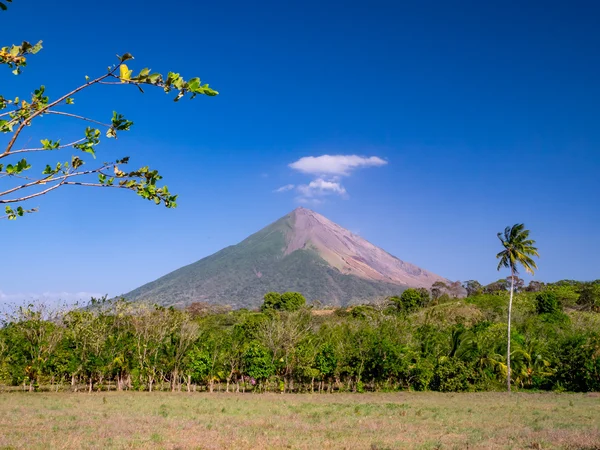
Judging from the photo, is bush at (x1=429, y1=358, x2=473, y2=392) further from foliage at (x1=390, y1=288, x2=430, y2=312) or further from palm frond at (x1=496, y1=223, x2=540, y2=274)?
foliage at (x1=390, y1=288, x2=430, y2=312)

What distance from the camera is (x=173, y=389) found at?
3688cm

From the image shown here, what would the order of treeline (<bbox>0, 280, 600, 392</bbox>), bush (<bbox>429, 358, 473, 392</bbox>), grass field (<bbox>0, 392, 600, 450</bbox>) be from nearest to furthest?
grass field (<bbox>0, 392, 600, 450</bbox>) < treeline (<bbox>0, 280, 600, 392</bbox>) < bush (<bbox>429, 358, 473, 392</bbox>)

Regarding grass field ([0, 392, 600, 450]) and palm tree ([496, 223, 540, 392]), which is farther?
palm tree ([496, 223, 540, 392])

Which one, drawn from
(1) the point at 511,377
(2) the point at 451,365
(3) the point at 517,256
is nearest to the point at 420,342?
(2) the point at 451,365

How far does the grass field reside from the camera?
1488 centimetres

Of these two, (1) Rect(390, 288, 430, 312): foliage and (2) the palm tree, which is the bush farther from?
(1) Rect(390, 288, 430, 312): foliage

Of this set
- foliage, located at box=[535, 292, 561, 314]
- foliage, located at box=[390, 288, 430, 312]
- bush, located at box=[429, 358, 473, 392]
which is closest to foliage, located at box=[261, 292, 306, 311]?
foliage, located at box=[390, 288, 430, 312]

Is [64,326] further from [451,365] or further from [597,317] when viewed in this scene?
[597,317]

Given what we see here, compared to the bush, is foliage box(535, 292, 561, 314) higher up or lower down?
higher up

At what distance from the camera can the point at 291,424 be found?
18938 millimetres

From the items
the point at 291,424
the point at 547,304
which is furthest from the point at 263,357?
the point at 547,304

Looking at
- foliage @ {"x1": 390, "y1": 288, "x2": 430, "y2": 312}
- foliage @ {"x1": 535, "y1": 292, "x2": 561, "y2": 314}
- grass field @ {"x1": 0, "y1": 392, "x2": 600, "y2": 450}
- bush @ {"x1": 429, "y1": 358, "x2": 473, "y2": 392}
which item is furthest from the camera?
foliage @ {"x1": 390, "y1": 288, "x2": 430, "y2": 312}

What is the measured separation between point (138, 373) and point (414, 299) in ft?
197

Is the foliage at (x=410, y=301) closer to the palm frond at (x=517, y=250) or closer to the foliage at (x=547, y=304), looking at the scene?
the foliage at (x=547, y=304)
